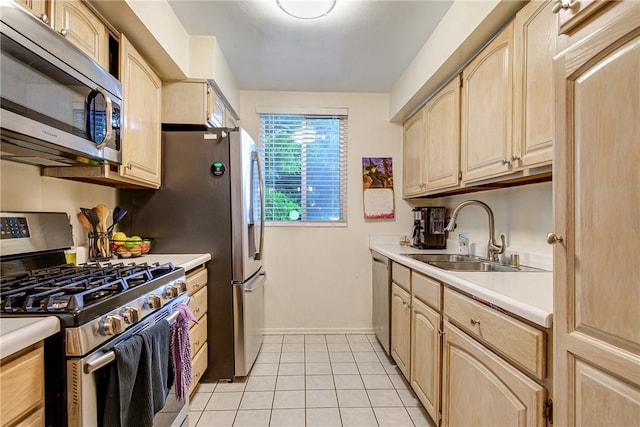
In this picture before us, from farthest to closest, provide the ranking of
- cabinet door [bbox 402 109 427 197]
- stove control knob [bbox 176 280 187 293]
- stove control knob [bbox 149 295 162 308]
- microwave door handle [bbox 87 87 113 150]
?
cabinet door [bbox 402 109 427 197], stove control knob [bbox 176 280 187 293], microwave door handle [bbox 87 87 113 150], stove control knob [bbox 149 295 162 308]

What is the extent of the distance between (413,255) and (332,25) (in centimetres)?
168

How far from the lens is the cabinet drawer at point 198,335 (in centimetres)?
183

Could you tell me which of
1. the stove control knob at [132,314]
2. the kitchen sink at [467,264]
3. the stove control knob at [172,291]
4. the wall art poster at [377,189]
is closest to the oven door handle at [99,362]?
the stove control knob at [132,314]

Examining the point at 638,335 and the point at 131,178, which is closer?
the point at 638,335

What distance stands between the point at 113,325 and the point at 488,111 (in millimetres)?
1919

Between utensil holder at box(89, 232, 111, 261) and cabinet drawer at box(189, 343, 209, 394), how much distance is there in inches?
31.6

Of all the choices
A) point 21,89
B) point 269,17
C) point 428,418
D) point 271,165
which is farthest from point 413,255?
point 21,89

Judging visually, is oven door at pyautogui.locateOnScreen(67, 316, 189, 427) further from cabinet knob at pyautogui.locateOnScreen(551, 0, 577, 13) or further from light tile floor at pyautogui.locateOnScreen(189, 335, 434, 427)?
cabinet knob at pyautogui.locateOnScreen(551, 0, 577, 13)

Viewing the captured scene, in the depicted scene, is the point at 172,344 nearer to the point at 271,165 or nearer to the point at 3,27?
the point at 3,27

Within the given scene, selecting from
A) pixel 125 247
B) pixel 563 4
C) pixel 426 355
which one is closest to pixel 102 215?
pixel 125 247

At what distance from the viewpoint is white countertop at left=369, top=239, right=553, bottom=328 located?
91 cm

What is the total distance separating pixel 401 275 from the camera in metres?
2.13

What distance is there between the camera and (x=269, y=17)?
194 centimetres

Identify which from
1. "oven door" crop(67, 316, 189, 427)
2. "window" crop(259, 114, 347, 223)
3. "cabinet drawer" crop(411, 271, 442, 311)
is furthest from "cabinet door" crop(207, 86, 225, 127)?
"cabinet drawer" crop(411, 271, 442, 311)
